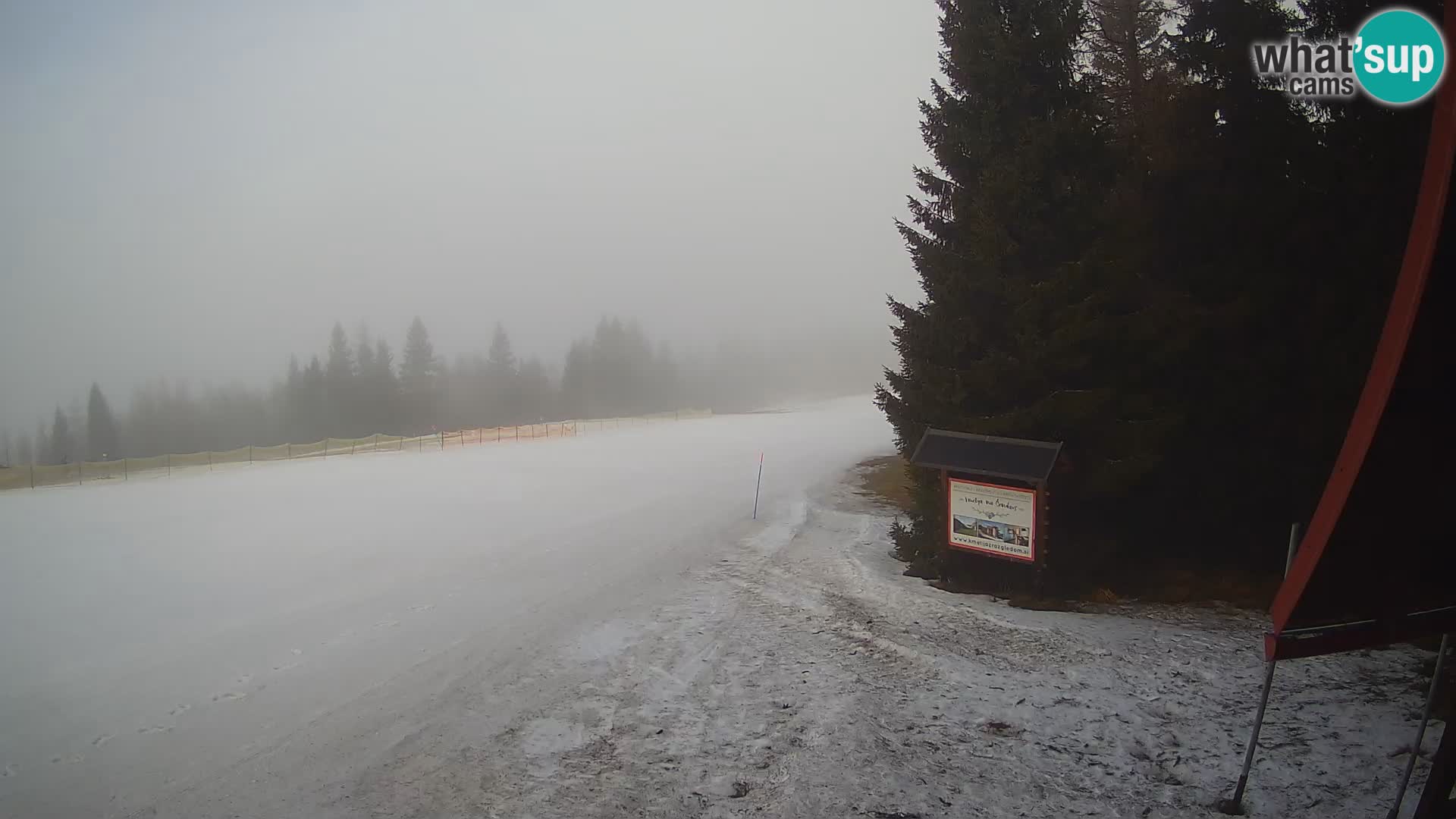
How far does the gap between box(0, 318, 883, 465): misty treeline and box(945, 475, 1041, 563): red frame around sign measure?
7270 centimetres

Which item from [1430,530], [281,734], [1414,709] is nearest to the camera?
[1430,530]

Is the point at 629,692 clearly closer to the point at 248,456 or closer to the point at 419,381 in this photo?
the point at 248,456

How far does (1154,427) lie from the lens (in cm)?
966

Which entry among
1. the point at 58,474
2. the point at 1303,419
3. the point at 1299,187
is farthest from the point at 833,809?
the point at 58,474

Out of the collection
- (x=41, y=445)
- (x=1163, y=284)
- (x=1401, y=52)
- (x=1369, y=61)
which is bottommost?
(x=41, y=445)

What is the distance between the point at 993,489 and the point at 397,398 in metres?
77.8

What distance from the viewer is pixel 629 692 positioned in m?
7.86

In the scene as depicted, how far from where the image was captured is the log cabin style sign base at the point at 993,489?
397 inches

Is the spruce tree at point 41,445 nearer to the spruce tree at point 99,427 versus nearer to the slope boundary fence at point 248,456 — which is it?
the spruce tree at point 99,427

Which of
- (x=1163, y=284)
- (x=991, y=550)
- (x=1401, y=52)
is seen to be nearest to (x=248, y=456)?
(x=991, y=550)

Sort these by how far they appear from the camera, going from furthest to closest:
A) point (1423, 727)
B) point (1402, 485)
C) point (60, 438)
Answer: point (60, 438) < point (1423, 727) < point (1402, 485)

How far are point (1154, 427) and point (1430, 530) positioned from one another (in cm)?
634

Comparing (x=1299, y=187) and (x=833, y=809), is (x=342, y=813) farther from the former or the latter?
(x=1299, y=187)

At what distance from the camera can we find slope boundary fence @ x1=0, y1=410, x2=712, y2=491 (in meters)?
27.0
